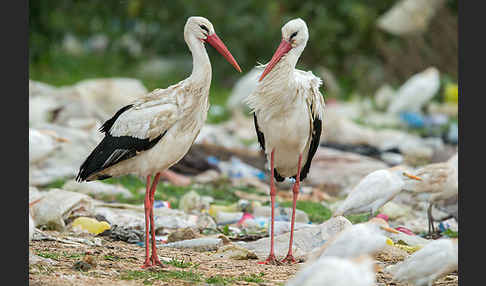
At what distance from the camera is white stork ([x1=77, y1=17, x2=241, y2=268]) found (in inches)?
196

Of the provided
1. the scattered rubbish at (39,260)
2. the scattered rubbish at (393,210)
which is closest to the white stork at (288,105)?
the scattered rubbish at (39,260)

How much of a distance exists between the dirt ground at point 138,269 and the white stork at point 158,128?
0.23 m

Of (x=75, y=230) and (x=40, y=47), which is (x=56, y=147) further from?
(x=40, y=47)

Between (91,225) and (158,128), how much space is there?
1566 millimetres

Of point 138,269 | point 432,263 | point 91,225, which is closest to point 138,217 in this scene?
point 91,225

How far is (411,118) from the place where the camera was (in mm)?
12734

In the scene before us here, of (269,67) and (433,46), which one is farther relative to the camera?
A: (433,46)

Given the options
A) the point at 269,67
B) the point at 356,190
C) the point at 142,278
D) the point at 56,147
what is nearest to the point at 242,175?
the point at 56,147

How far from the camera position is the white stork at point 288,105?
550cm

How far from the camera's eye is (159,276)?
181 inches

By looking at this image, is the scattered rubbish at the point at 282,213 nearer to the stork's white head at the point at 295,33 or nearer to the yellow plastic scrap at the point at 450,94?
the stork's white head at the point at 295,33

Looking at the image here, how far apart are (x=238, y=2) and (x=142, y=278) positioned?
40.6 ft

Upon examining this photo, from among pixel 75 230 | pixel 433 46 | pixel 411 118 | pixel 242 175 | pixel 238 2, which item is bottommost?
pixel 75 230

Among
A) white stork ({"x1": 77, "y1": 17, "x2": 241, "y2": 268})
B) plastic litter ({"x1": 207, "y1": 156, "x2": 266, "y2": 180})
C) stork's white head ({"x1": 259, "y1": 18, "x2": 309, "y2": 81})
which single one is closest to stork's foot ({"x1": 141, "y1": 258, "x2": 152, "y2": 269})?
white stork ({"x1": 77, "y1": 17, "x2": 241, "y2": 268})
